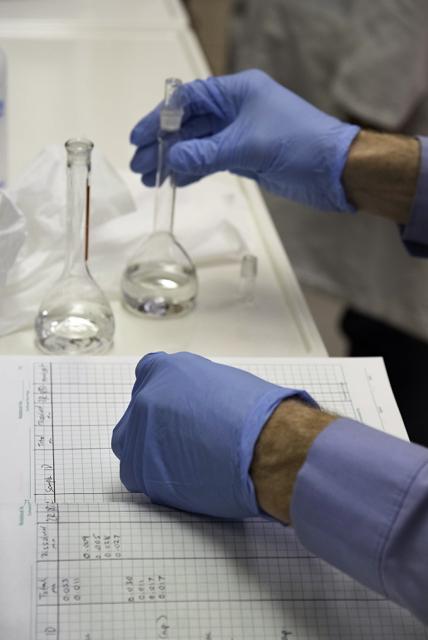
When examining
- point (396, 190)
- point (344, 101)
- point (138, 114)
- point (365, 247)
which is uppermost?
point (396, 190)

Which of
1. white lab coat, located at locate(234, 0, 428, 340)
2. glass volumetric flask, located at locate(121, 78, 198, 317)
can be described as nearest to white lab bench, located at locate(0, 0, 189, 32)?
white lab coat, located at locate(234, 0, 428, 340)

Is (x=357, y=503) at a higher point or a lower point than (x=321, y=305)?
higher

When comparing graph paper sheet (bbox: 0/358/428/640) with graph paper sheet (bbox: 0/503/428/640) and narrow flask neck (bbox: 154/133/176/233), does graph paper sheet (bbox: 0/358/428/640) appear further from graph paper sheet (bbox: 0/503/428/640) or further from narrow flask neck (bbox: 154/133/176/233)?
narrow flask neck (bbox: 154/133/176/233)

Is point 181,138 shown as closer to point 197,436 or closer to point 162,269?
point 162,269

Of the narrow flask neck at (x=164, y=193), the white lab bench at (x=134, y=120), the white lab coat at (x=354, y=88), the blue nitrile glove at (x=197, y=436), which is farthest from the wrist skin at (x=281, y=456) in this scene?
the white lab coat at (x=354, y=88)

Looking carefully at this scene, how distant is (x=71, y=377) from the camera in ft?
2.78

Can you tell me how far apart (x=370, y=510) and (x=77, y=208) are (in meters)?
0.42

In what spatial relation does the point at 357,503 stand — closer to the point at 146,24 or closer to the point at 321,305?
the point at 146,24

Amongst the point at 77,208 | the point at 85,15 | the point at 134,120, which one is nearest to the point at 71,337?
the point at 77,208

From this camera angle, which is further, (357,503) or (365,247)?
(365,247)

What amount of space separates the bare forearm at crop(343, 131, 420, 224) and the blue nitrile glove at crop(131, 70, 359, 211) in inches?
0.6

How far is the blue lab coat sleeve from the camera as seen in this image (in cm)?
65

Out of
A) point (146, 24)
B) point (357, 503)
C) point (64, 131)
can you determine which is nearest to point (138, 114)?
point (64, 131)

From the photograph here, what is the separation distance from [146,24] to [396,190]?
84 cm
